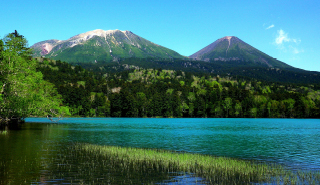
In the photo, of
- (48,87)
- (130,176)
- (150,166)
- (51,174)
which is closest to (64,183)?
(51,174)

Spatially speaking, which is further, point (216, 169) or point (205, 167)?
point (205, 167)

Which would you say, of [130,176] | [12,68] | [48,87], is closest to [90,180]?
[130,176]

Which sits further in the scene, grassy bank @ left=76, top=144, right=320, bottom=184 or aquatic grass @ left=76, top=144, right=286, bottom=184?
aquatic grass @ left=76, top=144, right=286, bottom=184

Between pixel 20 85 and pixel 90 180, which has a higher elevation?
pixel 20 85

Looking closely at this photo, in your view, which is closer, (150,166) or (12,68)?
(150,166)

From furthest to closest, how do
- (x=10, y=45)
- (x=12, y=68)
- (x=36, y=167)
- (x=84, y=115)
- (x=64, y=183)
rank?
(x=84, y=115) < (x=10, y=45) < (x=12, y=68) < (x=36, y=167) < (x=64, y=183)

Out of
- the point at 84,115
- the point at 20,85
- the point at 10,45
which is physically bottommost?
the point at 84,115

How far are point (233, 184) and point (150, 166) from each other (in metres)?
8.21

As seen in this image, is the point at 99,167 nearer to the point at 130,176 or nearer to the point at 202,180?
the point at 130,176

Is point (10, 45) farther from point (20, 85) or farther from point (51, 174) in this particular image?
point (51, 174)

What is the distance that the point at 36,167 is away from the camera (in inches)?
859

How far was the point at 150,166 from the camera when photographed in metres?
23.3

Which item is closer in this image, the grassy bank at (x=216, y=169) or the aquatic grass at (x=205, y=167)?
the grassy bank at (x=216, y=169)

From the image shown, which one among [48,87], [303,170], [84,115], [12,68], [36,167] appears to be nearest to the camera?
[36,167]
